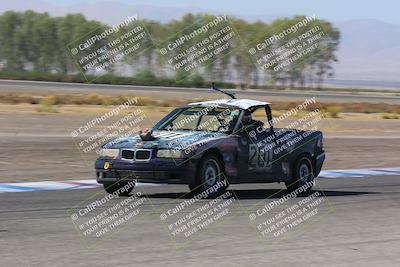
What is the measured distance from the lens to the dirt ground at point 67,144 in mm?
18469

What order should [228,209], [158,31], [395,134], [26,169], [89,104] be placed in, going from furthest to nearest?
[158,31], [89,104], [395,134], [26,169], [228,209]

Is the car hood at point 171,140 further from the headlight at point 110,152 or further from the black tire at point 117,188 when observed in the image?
the black tire at point 117,188

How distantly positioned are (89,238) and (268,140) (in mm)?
5449

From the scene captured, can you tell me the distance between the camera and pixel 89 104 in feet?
161

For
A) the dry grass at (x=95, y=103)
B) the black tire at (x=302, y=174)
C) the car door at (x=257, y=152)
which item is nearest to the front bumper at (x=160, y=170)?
the car door at (x=257, y=152)

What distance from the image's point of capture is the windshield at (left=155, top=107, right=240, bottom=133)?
13.3 metres

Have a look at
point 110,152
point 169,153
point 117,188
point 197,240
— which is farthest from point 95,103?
point 197,240

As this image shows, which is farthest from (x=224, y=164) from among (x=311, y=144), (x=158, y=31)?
(x=158, y=31)

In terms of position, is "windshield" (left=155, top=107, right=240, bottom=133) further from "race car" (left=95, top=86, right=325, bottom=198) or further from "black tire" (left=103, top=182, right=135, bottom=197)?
"black tire" (left=103, top=182, right=135, bottom=197)

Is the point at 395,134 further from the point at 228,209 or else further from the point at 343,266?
the point at 343,266

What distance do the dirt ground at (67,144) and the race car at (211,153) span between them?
3.97 meters

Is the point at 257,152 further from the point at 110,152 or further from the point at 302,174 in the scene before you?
the point at 110,152

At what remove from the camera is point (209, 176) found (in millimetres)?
12695

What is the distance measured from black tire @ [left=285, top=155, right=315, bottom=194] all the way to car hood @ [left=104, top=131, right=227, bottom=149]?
190cm
